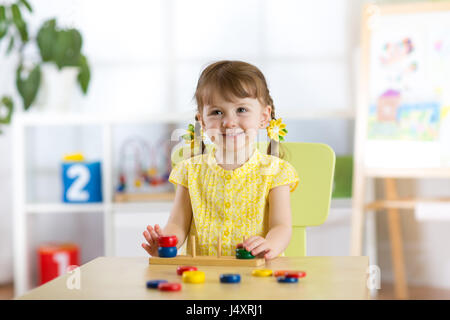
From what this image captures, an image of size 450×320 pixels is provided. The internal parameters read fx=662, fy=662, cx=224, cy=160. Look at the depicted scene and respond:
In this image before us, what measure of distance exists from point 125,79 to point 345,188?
53.3 inches

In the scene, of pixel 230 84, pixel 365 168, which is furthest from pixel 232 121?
pixel 365 168

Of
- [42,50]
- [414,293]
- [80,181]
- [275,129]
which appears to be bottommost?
[414,293]

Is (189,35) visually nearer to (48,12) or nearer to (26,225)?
(48,12)

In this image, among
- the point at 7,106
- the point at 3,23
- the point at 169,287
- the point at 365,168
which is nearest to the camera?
the point at 169,287

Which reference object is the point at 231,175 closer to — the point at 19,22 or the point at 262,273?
the point at 262,273

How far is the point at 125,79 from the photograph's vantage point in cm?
364

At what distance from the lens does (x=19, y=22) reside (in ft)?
10.4

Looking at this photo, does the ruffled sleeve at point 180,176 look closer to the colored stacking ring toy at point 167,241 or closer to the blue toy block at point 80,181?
the colored stacking ring toy at point 167,241

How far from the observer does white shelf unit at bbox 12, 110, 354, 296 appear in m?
3.12

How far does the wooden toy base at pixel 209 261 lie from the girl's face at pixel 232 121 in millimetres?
324

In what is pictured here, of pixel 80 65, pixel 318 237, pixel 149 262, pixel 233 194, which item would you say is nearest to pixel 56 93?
pixel 80 65

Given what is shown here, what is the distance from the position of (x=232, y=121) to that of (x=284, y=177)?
0.18 m

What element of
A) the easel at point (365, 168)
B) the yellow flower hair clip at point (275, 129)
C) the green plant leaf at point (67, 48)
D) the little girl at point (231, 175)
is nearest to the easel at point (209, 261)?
the little girl at point (231, 175)

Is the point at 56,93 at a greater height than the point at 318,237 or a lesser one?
greater
